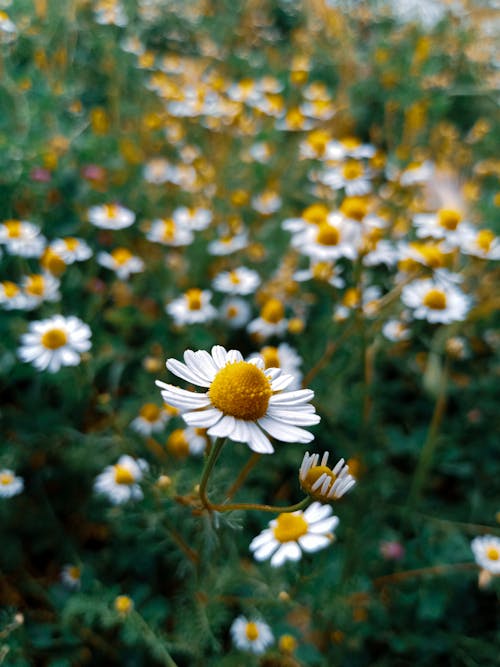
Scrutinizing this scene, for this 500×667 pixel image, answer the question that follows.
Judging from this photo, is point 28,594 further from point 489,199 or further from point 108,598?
point 489,199

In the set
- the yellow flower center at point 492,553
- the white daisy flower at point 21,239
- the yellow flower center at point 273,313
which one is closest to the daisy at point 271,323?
the yellow flower center at point 273,313

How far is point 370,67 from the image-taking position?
3.41 m

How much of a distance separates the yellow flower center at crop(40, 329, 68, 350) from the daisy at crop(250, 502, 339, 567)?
0.68 metres

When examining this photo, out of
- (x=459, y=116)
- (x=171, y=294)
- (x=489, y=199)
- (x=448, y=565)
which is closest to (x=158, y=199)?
(x=171, y=294)

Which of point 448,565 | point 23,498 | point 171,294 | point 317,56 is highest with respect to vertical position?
point 317,56

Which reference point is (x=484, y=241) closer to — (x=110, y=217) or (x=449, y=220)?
(x=449, y=220)

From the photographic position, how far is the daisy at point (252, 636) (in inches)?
45.4

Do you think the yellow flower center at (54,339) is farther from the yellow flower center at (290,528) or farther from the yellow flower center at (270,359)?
the yellow flower center at (290,528)

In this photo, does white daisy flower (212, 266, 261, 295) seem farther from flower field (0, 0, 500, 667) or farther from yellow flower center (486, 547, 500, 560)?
yellow flower center (486, 547, 500, 560)

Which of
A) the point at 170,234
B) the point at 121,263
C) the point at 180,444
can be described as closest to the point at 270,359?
the point at 180,444

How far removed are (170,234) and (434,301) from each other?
2.98 feet

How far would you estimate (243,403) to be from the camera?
758 mm

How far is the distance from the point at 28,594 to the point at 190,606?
49 cm

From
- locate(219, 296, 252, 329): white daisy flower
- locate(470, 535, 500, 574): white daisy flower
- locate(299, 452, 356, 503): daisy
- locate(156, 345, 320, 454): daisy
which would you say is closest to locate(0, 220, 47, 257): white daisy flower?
locate(219, 296, 252, 329): white daisy flower
